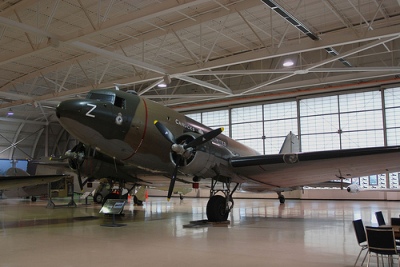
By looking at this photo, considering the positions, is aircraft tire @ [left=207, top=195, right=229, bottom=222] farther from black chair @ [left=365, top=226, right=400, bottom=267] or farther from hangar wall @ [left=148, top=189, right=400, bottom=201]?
hangar wall @ [left=148, top=189, right=400, bottom=201]

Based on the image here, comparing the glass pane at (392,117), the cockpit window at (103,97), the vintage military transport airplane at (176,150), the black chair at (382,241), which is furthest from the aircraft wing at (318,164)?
the glass pane at (392,117)

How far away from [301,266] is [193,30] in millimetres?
16980

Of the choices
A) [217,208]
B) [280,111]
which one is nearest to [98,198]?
[217,208]

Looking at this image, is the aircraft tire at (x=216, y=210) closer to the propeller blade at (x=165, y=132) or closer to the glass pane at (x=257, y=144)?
the propeller blade at (x=165, y=132)

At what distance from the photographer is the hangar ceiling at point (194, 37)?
1584cm

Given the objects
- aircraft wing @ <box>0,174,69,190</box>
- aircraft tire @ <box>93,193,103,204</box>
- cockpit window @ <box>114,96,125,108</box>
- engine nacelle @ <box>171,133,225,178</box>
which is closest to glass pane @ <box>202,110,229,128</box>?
aircraft tire @ <box>93,193,103,204</box>

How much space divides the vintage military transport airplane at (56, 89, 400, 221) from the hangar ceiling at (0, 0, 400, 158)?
4328mm

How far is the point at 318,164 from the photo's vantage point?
1220cm

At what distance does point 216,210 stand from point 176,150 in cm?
307

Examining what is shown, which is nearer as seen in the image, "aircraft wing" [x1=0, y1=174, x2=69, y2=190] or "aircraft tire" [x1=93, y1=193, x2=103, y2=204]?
"aircraft wing" [x1=0, y1=174, x2=69, y2=190]

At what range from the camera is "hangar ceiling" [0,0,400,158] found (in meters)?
15.8

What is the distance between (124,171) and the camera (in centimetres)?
1599

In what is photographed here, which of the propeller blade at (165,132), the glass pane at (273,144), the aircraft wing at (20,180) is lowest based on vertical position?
the aircraft wing at (20,180)

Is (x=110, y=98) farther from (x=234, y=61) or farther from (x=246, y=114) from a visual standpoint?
(x=246, y=114)
